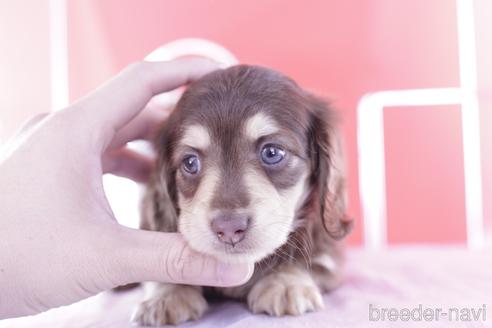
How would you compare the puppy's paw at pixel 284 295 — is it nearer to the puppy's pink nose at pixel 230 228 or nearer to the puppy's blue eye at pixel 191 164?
the puppy's pink nose at pixel 230 228

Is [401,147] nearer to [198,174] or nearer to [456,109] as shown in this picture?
[456,109]

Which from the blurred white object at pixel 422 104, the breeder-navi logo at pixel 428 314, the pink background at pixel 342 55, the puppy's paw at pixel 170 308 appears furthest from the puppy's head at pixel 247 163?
the blurred white object at pixel 422 104

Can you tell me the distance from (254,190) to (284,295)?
39 centimetres

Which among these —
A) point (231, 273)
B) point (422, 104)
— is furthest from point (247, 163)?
point (422, 104)

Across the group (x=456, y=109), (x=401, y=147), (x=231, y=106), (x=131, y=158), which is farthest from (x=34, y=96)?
(x=456, y=109)

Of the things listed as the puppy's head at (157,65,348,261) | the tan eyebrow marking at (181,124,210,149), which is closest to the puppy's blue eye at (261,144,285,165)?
the puppy's head at (157,65,348,261)

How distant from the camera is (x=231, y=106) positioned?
6.19 ft

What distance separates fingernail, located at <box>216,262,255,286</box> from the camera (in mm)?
1607

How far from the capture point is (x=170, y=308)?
1.81 metres

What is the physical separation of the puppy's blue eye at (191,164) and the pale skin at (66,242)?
0.36 meters

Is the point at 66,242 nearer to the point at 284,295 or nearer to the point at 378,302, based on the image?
the point at 284,295

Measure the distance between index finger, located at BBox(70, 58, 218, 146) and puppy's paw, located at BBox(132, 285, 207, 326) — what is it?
58 cm

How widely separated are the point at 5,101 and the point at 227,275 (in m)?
2.01

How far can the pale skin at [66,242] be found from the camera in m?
1.56
